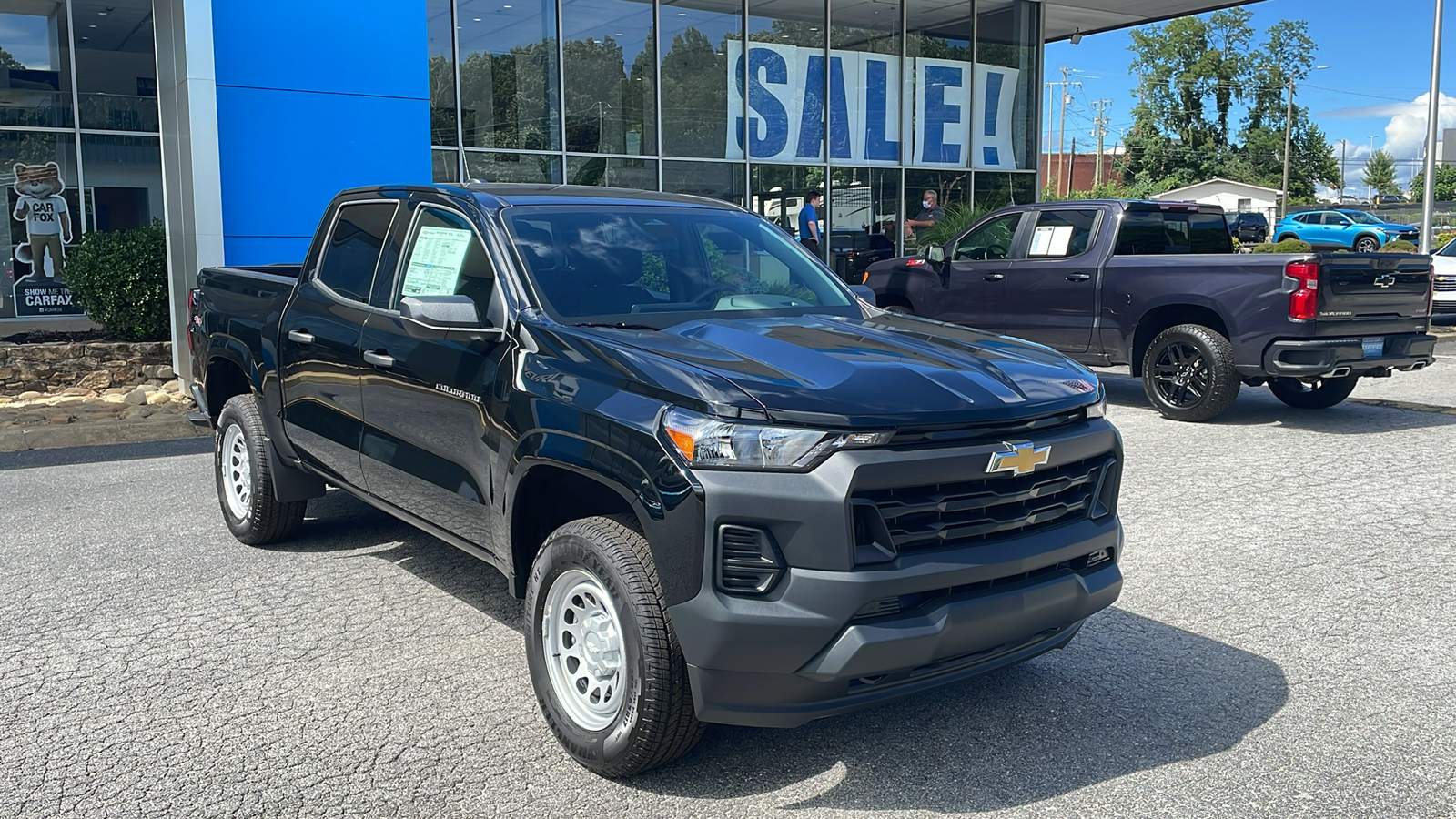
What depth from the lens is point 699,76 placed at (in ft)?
66.3

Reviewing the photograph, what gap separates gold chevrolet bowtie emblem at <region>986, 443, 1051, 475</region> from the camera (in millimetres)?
3526

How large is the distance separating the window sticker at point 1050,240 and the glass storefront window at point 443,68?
949cm

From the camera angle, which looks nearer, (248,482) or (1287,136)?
(248,482)

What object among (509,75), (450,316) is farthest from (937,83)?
(450,316)

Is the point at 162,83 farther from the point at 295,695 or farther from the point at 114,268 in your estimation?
the point at 295,695

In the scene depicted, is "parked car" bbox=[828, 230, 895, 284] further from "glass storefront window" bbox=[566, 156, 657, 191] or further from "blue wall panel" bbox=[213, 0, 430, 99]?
"blue wall panel" bbox=[213, 0, 430, 99]

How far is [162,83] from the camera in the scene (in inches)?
482

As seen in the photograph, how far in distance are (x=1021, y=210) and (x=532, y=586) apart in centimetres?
954

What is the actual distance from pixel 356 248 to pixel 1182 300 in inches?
297

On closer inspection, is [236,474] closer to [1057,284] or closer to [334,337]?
[334,337]

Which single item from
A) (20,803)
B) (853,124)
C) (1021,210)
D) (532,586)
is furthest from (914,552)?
(853,124)

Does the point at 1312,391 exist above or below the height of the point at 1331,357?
below

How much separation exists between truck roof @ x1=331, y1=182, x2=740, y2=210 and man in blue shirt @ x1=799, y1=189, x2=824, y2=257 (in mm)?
13320

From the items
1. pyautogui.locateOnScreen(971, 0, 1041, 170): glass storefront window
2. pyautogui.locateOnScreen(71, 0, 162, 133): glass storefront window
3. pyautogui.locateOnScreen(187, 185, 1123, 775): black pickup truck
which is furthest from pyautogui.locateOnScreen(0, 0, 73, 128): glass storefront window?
pyautogui.locateOnScreen(187, 185, 1123, 775): black pickup truck
